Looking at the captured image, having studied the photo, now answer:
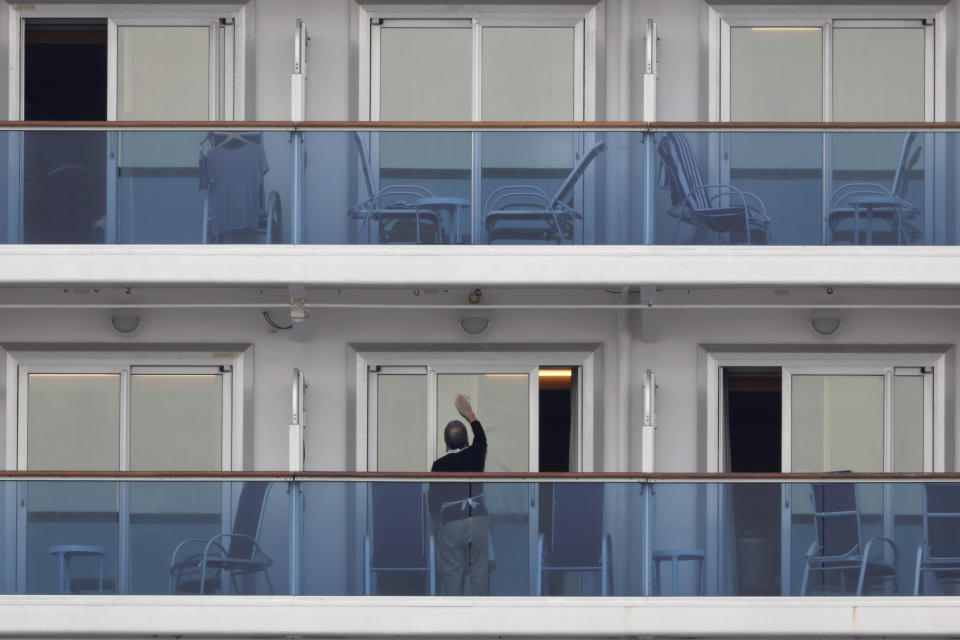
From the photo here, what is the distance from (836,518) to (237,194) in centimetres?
563

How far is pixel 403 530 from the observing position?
13.3 m

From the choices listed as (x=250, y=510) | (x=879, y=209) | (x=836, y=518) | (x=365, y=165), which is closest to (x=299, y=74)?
(x=365, y=165)

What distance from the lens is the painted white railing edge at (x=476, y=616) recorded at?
13.3 m

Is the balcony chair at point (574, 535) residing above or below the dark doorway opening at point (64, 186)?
below

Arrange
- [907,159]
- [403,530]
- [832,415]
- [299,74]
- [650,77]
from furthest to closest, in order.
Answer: [832,415] < [299,74] < [650,77] < [907,159] < [403,530]

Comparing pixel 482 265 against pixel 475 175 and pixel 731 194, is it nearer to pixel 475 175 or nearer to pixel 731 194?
pixel 475 175

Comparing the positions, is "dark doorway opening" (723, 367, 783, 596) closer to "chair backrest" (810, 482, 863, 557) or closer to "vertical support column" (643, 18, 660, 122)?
"chair backrest" (810, 482, 863, 557)

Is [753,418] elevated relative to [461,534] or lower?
elevated

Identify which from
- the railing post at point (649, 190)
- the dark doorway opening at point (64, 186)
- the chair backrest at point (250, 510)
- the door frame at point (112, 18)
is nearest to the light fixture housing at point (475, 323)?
the railing post at point (649, 190)

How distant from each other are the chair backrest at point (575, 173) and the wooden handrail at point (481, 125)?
7.0 inches

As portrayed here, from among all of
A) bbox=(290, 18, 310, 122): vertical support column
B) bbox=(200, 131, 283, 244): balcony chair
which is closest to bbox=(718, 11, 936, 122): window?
bbox=(290, 18, 310, 122): vertical support column

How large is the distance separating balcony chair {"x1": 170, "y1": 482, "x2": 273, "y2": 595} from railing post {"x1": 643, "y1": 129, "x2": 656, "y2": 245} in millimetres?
3806

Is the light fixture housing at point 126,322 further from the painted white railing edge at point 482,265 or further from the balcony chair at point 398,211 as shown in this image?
the balcony chair at point 398,211

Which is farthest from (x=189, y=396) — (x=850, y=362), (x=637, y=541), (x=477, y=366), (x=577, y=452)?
(x=850, y=362)
